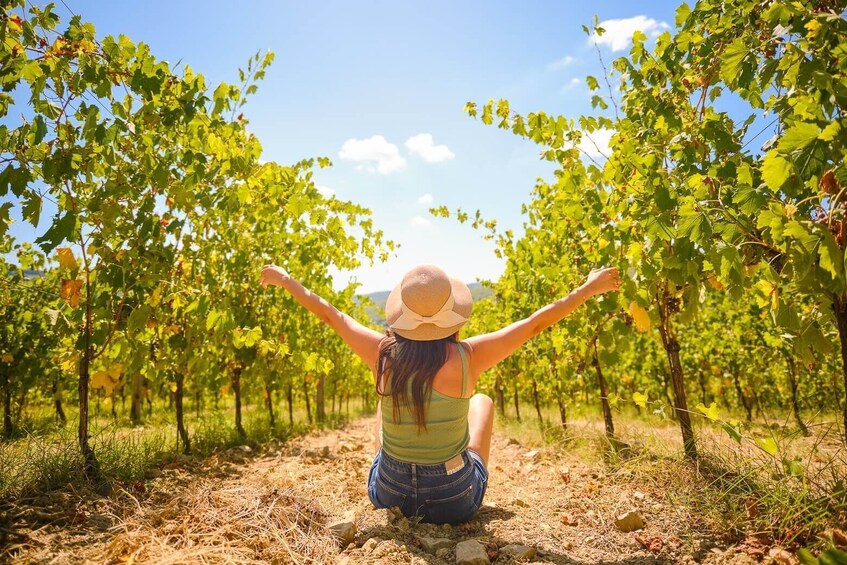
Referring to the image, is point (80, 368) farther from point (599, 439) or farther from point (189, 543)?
point (599, 439)

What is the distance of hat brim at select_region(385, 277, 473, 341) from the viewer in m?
2.23

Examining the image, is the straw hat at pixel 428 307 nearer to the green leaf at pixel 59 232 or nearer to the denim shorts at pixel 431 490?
the denim shorts at pixel 431 490

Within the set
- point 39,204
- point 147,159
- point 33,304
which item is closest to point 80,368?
point 39,204

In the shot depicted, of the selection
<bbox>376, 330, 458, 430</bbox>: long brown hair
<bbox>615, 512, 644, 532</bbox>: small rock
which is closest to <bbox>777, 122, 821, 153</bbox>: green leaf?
<bbox>376, 330, 458, 430</bbox>: long brown hair

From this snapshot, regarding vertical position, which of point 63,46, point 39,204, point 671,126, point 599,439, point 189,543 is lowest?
point 599,439

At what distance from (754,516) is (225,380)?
6278 millimetres

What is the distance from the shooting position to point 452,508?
2293 mm

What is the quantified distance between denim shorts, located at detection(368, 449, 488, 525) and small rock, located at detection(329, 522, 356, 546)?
293 millimetres

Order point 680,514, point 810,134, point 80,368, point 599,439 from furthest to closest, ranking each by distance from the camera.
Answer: point 599,439 < point 80,368 < point 680,514 < point 810,134

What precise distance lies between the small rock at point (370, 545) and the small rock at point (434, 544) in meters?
0.22

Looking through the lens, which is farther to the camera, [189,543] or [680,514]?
[680,514]

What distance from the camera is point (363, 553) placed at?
6.35 ft

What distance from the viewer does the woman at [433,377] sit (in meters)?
2.19

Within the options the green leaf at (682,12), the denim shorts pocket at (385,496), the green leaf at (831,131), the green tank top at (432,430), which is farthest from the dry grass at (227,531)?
the green leaf at (682,12)
